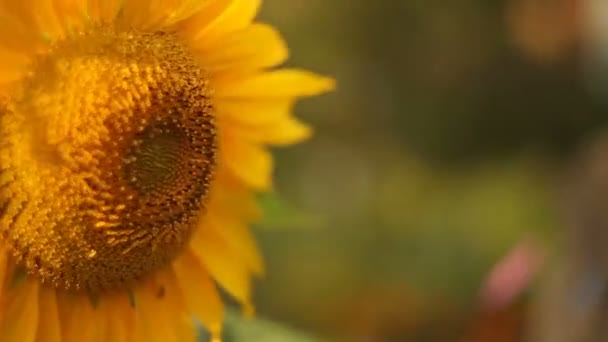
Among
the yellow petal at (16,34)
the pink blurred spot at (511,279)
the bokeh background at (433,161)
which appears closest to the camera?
the yellow petal at (16,34)

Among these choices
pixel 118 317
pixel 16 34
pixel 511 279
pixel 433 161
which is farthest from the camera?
pixel 433 161

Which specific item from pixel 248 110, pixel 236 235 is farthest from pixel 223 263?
pixel 248 110

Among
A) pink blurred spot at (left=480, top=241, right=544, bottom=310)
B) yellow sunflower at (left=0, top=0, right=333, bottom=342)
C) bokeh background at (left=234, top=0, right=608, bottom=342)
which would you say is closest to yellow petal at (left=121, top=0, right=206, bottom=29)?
yellow sunflower at (left=0, top=0, right=333, bottom=342)

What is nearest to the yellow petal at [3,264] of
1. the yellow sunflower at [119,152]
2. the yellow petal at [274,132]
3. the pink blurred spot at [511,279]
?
the yellow sunflower at [119,152]

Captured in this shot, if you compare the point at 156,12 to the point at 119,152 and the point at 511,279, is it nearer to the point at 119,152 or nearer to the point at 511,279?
the point at 119,152

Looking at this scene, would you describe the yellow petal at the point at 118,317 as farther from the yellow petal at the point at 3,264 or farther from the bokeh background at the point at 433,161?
the bokeh background at the point at 433,161

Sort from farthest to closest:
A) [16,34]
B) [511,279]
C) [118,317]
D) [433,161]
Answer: [433,161] → [511,279] → [118,317] → [16,34]
